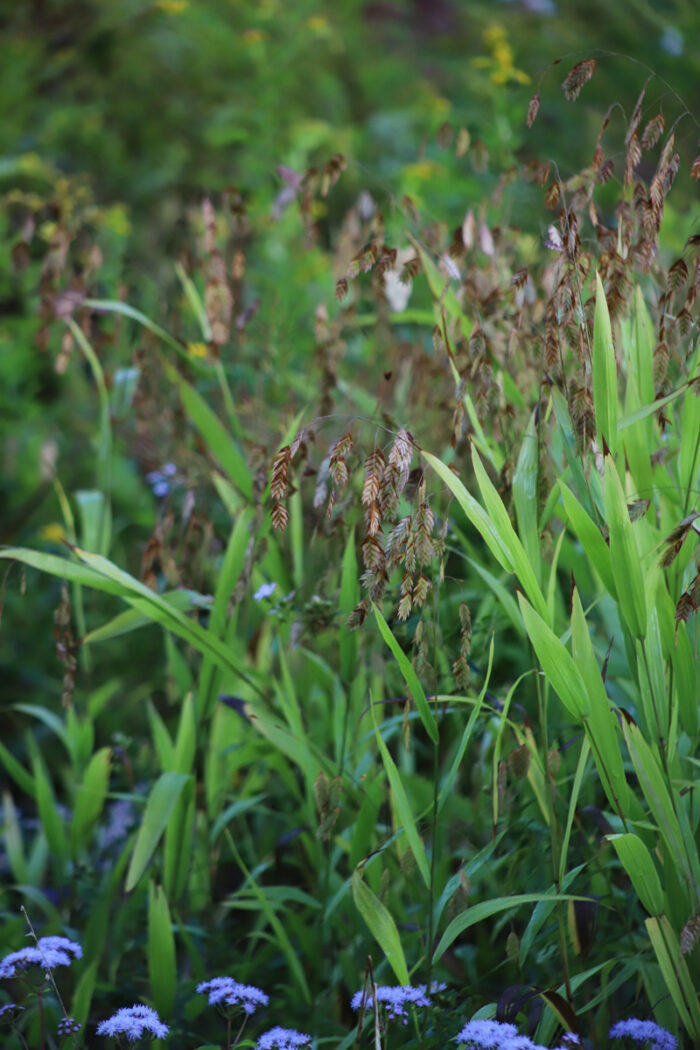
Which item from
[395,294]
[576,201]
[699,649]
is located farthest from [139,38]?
[699,649]

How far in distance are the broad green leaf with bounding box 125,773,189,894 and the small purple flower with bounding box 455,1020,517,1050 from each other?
49 cm

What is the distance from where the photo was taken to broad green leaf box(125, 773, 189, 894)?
1.34 metres

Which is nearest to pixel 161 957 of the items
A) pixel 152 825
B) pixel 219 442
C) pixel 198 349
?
pixel 152 825

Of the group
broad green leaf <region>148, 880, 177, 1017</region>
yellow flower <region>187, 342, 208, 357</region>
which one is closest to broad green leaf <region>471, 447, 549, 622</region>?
broad green leaf <region>148, 880, 177, 1017</region>

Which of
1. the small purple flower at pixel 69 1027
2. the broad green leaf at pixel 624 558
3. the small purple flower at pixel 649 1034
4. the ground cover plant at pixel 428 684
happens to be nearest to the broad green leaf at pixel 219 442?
the ground cover plant at pixel 428 684

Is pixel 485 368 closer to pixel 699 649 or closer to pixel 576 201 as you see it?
pixel 576 201

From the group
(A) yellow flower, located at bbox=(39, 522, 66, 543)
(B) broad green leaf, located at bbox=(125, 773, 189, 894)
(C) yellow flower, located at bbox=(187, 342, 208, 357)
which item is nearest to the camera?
(B) broad green leaf, located at bbox=(125, 773, 189, 894)

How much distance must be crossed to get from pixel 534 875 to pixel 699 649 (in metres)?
0.41

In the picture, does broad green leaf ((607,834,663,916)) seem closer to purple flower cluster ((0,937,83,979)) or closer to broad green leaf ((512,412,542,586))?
broad green leaf ((512,412,542,586))

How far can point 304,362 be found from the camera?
2926 mm

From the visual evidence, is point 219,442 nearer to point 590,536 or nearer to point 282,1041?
point 590,536

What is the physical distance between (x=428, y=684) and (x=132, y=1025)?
498 millimetres

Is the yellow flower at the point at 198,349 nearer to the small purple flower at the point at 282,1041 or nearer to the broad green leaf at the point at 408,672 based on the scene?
the broad green leaf at the point at 408,672

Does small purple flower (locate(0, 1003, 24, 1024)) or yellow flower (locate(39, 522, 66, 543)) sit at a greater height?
small purple flower (locate(0, 1003, 24, 1024))
